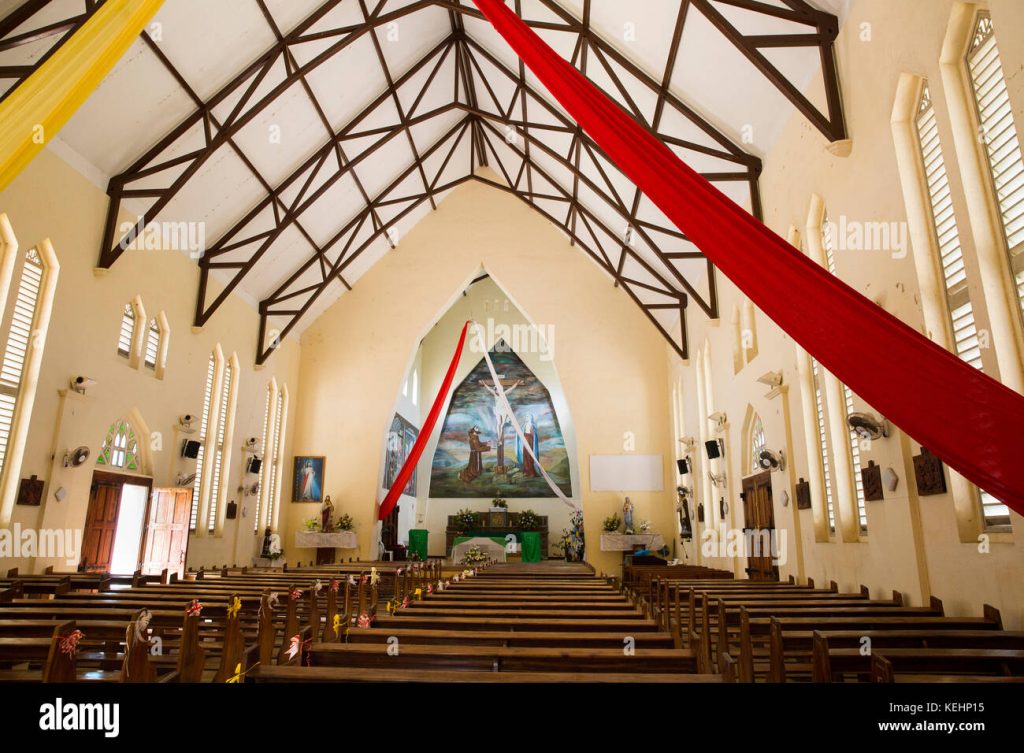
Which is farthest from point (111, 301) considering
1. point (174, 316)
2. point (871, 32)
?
point (871, 32)

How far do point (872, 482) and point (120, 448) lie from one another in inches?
451

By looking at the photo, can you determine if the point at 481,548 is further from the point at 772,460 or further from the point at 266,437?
the point at 772,460

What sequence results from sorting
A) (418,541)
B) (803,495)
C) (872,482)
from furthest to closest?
(418,541), (803,495), (872,482)

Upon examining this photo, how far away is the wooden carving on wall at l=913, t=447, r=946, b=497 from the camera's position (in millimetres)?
5484

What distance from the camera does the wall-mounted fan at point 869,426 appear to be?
21.0 feet

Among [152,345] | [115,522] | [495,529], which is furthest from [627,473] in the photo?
[115,522]

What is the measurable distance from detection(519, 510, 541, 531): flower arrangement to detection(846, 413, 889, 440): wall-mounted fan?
1626 centimetres

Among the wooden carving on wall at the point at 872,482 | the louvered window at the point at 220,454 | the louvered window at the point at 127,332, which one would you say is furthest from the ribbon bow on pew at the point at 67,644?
the louvered window at the point at 220,454

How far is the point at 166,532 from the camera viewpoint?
37.4ft

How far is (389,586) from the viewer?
1154cm

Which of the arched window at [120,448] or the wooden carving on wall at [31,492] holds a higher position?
the arched window at [120,448]

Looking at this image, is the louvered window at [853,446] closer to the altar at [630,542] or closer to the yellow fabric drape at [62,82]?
the yellow fabric drape at [62,82]

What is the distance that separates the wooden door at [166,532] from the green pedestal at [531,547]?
11354 mm
